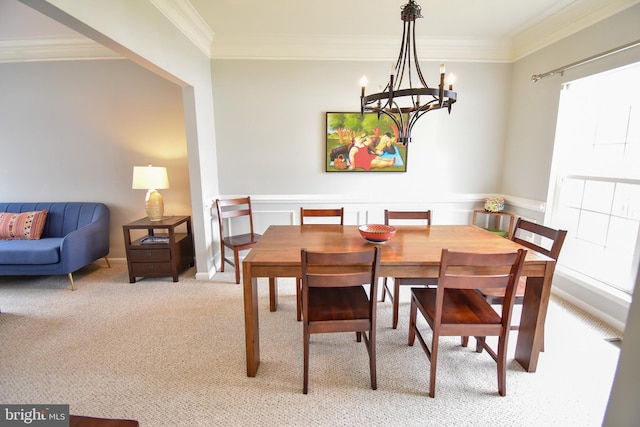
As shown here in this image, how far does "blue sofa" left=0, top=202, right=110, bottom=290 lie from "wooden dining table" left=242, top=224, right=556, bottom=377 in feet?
7.65

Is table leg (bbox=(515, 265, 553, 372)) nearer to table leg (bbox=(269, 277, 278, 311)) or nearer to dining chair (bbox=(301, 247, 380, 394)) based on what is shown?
dining chair (bbox=(301, 247, 380, 394))

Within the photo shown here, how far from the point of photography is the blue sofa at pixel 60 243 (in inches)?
108

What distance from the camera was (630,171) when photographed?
219 cm

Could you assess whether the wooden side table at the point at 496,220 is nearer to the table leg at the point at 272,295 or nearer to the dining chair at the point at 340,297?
the dining chair at the point at 340,297

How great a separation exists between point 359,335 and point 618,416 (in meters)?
1.55

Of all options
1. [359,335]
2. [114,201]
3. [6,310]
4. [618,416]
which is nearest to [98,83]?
[114,201]

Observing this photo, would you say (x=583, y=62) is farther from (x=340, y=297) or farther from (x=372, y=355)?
(x=372, y=355)

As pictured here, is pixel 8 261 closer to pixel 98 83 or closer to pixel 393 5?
pixel 98 83

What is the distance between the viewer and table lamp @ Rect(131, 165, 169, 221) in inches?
115

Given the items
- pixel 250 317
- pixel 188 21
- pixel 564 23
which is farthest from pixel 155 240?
pixel 564 23

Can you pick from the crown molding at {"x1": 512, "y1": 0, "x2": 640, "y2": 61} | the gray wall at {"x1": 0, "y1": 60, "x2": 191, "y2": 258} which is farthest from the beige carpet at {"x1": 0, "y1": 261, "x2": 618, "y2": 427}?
the crown molding at {"x1": 512, "y1": 0, "x2": 640, "y2": 61}

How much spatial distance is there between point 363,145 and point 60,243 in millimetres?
3524

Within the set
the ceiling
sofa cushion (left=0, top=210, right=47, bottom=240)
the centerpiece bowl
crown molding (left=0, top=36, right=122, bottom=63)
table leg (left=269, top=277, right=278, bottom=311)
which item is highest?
the ceiling
